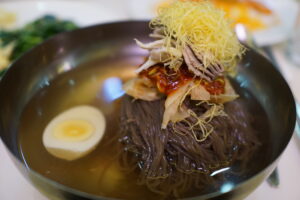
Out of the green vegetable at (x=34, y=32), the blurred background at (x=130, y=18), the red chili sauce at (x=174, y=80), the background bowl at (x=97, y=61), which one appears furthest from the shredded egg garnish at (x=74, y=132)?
the green vegetable at (x=34, y=32)

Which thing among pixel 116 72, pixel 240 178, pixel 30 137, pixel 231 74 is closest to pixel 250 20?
pixel 231 74

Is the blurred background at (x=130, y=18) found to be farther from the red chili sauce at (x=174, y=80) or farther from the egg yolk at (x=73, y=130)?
the red chili sauce at (x=174, y=80)

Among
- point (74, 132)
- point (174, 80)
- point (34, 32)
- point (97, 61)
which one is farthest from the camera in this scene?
point (34, 32)

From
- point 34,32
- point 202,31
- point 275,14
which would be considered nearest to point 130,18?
point 34,32

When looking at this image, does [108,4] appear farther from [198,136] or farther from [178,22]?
[198,136]

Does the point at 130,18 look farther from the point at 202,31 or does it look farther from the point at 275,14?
the point at 202,31
